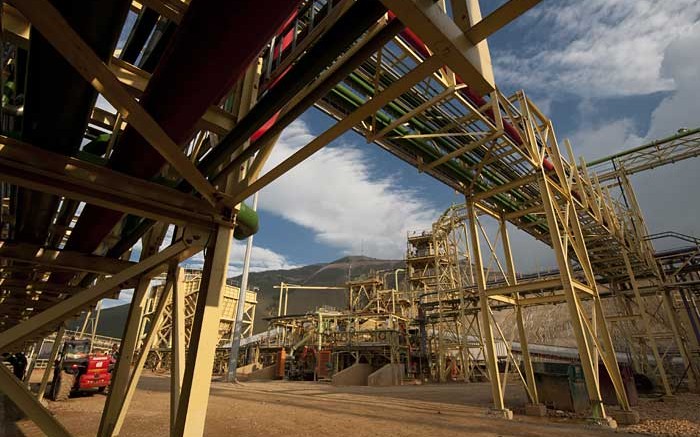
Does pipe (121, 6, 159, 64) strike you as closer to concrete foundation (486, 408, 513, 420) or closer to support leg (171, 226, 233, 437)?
support leg (171, 226, 233, 437)

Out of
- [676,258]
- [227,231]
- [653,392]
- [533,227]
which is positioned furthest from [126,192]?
[676,258]

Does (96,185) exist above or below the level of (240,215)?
below

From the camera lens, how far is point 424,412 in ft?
28.2

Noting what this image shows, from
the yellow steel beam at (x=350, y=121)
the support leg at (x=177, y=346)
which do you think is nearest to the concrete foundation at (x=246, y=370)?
the support leg at (x=177, y=346)

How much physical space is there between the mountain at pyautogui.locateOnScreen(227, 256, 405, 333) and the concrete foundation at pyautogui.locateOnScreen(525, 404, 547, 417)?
91.3 metres

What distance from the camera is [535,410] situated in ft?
28.1

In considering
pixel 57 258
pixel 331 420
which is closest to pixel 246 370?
pixel 331 420

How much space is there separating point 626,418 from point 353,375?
16.1 meters

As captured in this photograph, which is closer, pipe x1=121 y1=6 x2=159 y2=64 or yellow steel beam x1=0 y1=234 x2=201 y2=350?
yellow steel beam x1=0 y1=234 x2=201 y2=350

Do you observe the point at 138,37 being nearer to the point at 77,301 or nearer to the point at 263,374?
the point at 77,301

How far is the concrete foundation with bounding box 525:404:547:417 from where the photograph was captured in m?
8.52

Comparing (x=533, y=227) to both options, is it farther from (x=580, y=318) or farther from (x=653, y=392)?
(x=653, y=392)

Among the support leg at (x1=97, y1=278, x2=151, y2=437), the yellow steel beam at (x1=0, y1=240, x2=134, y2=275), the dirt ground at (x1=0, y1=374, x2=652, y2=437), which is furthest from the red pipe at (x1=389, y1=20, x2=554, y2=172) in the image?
the dirt ground at (x1=0, y1=374, x2=652, y2=437)

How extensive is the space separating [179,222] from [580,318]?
854 centimetres
